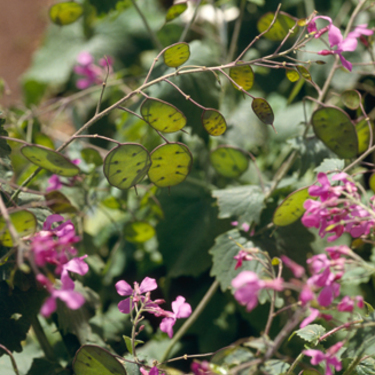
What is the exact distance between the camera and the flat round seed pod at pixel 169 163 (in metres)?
0.54

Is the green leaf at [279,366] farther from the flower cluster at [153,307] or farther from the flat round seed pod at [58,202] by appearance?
the flat round seed pod at [58,202]

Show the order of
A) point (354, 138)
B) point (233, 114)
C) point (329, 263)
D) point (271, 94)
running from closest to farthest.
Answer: point (329, 263), point (354, 138), point (233, 114), point (271, 94)

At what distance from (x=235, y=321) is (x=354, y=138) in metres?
0.51

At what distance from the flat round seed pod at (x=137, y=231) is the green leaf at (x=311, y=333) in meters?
0.41

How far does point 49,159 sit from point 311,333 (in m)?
0.43

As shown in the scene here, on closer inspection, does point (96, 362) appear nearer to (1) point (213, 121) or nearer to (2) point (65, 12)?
(1) point (213, 121)

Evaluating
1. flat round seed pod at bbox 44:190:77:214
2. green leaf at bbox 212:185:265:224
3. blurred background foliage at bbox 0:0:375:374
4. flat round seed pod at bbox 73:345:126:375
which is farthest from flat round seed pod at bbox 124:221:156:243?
flat round seed pod at bbox 73:345:126:375

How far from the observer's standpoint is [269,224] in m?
0.78

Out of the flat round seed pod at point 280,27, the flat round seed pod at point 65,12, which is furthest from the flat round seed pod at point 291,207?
the flat round seed pod at point 65,12

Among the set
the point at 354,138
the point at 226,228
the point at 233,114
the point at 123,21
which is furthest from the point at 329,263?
the point at 123,21

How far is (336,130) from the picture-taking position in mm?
622

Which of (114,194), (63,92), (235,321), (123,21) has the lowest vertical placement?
(235,321)

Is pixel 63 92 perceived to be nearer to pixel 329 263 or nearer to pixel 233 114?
pixel 233 114

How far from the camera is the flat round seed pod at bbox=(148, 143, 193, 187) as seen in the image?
0.54 meters
